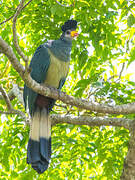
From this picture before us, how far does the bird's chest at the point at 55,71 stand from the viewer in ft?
10.5

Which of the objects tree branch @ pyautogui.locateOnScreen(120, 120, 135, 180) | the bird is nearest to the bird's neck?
the bird

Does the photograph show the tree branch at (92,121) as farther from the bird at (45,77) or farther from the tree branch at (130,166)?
the tree branch at (130,166)

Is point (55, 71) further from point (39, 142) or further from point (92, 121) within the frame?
point (39, 142)

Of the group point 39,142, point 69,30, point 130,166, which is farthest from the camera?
point 69,30

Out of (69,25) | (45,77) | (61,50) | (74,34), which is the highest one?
(69,25)

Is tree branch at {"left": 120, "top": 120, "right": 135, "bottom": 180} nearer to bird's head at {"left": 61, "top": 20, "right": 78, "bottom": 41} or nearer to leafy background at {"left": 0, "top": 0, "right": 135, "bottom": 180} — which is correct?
leafy background at {"left": 0, "top": 0, "right": 135, "bottom": 180}

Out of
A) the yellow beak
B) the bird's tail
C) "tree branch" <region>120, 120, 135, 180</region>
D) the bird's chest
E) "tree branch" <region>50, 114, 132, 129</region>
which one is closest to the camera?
"tree branch" <region>120, 120, 135, 180</region>

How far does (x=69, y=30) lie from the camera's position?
11.0 feet

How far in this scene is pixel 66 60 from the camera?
10.7ft

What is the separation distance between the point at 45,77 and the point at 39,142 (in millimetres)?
817

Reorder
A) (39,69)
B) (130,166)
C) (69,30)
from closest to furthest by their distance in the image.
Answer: (130,166)
(39,69)
(69,30)

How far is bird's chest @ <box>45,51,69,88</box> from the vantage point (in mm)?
3188

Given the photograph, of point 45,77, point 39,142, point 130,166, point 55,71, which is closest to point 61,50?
point 55,71

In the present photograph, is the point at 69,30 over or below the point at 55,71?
over
